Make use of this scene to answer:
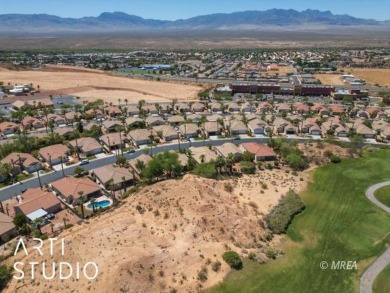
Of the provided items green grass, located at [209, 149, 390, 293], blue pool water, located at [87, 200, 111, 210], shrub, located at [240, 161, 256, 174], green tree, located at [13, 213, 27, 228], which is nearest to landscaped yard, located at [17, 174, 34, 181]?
green tree, located at [13, 213, 27, 228]

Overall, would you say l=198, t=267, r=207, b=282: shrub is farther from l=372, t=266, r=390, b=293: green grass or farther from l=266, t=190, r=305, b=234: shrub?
l=372, t=266, r=390, b=293: green grass

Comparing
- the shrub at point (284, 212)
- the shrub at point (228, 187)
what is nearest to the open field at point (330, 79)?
the shrub at point (284, 212)

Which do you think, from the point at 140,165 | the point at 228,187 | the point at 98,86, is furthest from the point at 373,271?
the point at 98,86

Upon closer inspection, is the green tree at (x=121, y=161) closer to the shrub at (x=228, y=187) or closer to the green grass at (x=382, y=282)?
the shrub at (x=228, y=187)

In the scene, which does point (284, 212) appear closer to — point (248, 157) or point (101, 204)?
point (248, 157)

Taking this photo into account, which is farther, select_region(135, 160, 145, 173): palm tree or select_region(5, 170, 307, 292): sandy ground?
select_region(135, 160, 145, 173): palm tree

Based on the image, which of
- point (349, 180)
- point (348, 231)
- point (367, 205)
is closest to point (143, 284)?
point (348, 231)
